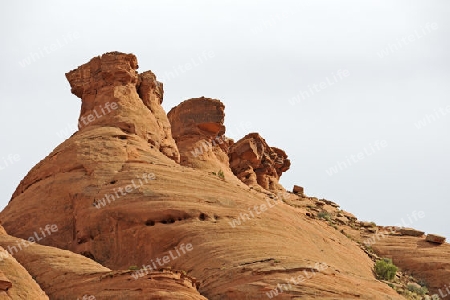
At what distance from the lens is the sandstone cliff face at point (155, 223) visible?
28.4 metres

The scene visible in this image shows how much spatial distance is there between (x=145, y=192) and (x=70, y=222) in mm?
3952

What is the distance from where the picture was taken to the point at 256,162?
6681 cm

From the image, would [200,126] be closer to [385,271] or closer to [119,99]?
[119,99]

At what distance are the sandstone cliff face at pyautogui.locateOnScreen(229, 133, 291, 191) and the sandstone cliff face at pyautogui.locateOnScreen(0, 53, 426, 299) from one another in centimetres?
2094

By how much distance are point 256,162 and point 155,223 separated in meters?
Result: 35.1

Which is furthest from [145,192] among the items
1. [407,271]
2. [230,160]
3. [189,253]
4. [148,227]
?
[230,160]

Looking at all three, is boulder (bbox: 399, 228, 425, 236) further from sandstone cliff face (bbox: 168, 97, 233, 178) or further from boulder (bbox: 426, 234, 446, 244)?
sandstone cliff face (bbox: 168, 97, 233, 178)

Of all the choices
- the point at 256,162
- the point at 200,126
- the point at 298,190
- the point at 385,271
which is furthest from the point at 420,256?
the point at 256,162

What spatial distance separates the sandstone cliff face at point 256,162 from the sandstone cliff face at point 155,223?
20.9 metres

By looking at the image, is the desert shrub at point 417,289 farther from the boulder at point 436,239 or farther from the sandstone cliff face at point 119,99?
the sandstone cliff face at point 119,99

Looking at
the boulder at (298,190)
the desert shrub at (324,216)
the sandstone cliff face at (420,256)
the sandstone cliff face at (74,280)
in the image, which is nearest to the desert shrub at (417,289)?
the sandstone cliff face at (420,256)

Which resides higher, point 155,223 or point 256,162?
point 256,162

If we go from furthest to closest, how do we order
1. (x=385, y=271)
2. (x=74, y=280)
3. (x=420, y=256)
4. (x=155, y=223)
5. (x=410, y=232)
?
(x=410, y=232), (x=420, y=256), (x=385, y=271), (x=155, y=223), (x=74, y=280)

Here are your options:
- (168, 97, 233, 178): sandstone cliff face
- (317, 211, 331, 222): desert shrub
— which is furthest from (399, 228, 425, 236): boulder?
(168, 97, 233, 178): sandstone cliff face
